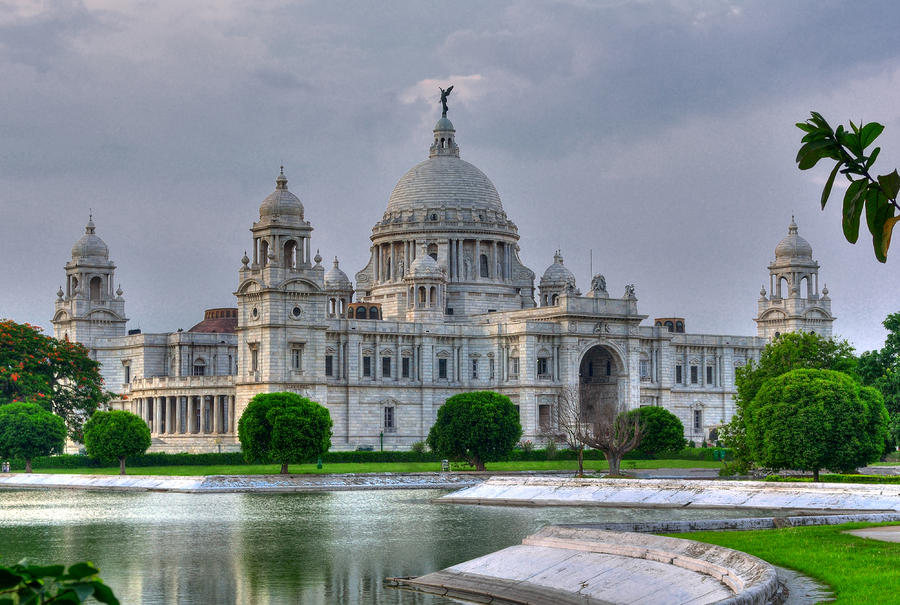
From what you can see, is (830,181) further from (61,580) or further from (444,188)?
(444,188)

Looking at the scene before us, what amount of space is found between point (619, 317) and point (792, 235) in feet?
81.7

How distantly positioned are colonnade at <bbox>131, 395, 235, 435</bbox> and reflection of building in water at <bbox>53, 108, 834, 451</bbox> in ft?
0.47

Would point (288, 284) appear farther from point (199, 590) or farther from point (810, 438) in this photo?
point (199, 590)

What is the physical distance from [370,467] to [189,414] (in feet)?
90.7

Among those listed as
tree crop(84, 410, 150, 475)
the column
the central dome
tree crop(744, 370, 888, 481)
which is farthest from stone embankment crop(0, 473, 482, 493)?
the central dome

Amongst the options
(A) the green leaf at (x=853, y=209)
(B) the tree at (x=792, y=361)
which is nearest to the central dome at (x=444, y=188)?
(B) the tree at (x=792, y=361)

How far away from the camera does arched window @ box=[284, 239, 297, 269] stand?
334ft

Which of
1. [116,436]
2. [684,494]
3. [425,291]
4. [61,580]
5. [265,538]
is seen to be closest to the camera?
[61,580]

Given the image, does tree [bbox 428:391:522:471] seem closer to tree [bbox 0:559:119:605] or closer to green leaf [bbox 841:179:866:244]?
green leaf [bbox 841:179:866:244]

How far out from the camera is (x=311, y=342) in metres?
102

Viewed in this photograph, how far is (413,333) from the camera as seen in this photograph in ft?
364

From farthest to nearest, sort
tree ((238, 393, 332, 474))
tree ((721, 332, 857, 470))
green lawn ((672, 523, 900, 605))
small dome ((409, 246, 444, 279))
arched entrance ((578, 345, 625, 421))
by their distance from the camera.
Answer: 1. small dome ((409, 246, 444, 279))
2. arched entrance ((578, 345, 625, 421))
3. tree ((238, 393, 332, 474))
4. tree ((721, 332, 857, 470))
5. green lawn ((672, 523, 900, 605))

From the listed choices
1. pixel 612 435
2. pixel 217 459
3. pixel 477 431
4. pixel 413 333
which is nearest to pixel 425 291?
pixel 413 333

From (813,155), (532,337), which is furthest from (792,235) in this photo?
(813,155)
